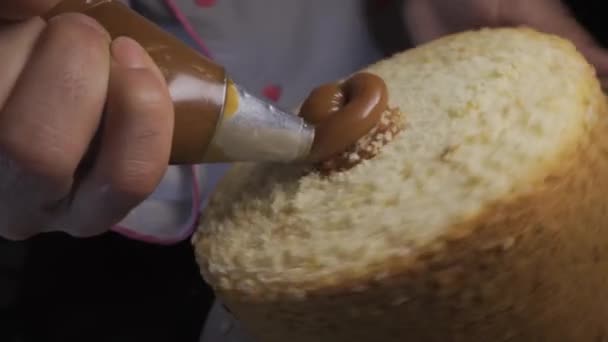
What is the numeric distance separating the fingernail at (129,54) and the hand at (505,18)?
0.53 m

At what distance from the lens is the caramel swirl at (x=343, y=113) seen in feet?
2.00

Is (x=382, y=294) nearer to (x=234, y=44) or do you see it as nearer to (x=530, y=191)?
(x=530, y=191)

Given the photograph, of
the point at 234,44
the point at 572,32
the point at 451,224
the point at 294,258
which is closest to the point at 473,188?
the point at 451,224

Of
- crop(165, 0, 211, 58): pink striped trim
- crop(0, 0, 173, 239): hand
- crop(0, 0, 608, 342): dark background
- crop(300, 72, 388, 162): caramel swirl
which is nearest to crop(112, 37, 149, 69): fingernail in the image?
crop(0, 0, 173, 239): hand

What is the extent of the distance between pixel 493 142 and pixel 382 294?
0.45 feet

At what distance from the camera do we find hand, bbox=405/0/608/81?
0.86 meters

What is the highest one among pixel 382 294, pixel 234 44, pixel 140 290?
pixel 382 294

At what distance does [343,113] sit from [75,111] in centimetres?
24

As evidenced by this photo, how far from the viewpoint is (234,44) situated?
1.01m

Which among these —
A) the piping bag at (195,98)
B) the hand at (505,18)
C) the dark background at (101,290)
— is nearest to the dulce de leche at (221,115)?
the piping bag at (195,98)

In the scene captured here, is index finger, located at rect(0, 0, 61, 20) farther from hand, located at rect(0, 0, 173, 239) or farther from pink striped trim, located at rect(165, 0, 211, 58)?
pink striped trim, located at rect(165, 0, 211, 58)

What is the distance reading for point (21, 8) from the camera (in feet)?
1.37

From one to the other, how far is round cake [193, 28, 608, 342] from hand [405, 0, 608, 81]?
0.60ft

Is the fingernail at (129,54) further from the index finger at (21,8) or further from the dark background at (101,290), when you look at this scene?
the dark background at (101,290)
